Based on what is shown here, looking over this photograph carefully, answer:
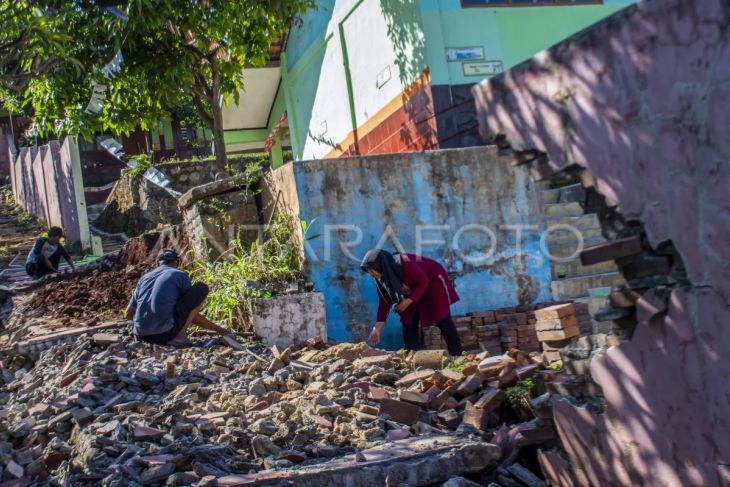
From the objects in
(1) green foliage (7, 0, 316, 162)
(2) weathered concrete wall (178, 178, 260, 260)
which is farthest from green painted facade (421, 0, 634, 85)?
(2) weathered concrete wall (178, 178, 260, 260)

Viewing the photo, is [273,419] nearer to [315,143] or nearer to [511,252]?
[511,252]

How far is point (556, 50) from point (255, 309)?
16.0ft

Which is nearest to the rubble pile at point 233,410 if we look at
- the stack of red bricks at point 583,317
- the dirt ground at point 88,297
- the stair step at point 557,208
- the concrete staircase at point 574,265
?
the stair step at point 557,208

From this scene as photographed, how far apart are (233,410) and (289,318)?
7.76 ft

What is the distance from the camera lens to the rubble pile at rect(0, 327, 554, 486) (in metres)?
4.80

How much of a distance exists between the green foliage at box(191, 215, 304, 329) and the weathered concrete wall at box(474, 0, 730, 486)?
4808mm

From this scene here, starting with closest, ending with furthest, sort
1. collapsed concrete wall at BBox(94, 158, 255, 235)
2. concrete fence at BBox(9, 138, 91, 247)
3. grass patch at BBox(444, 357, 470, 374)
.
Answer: grass patch at BBox(444, 357, 470, 374) → concrete fence at BBox(9, 138, 91, 247) → collapsed concrete wall at BBox(94, 158, 255, 235)

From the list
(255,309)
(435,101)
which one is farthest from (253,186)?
(435,101)

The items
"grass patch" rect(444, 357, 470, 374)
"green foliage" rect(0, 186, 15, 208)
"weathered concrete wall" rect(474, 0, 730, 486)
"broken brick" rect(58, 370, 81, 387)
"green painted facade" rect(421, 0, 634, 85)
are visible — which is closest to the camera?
"weathered concrete wall" rect(474, 0, 730, 486)

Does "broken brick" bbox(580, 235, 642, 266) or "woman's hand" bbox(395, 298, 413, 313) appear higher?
"broken brick" bbox(580, 235, 642, 266)

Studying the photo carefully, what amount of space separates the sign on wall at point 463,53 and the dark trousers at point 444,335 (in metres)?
4.07

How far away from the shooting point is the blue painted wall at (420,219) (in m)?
8.51

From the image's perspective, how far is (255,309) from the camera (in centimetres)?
784

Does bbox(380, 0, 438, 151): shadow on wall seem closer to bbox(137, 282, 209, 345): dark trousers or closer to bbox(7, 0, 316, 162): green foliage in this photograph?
bbox(7, 0, 316, 162): green foliage
